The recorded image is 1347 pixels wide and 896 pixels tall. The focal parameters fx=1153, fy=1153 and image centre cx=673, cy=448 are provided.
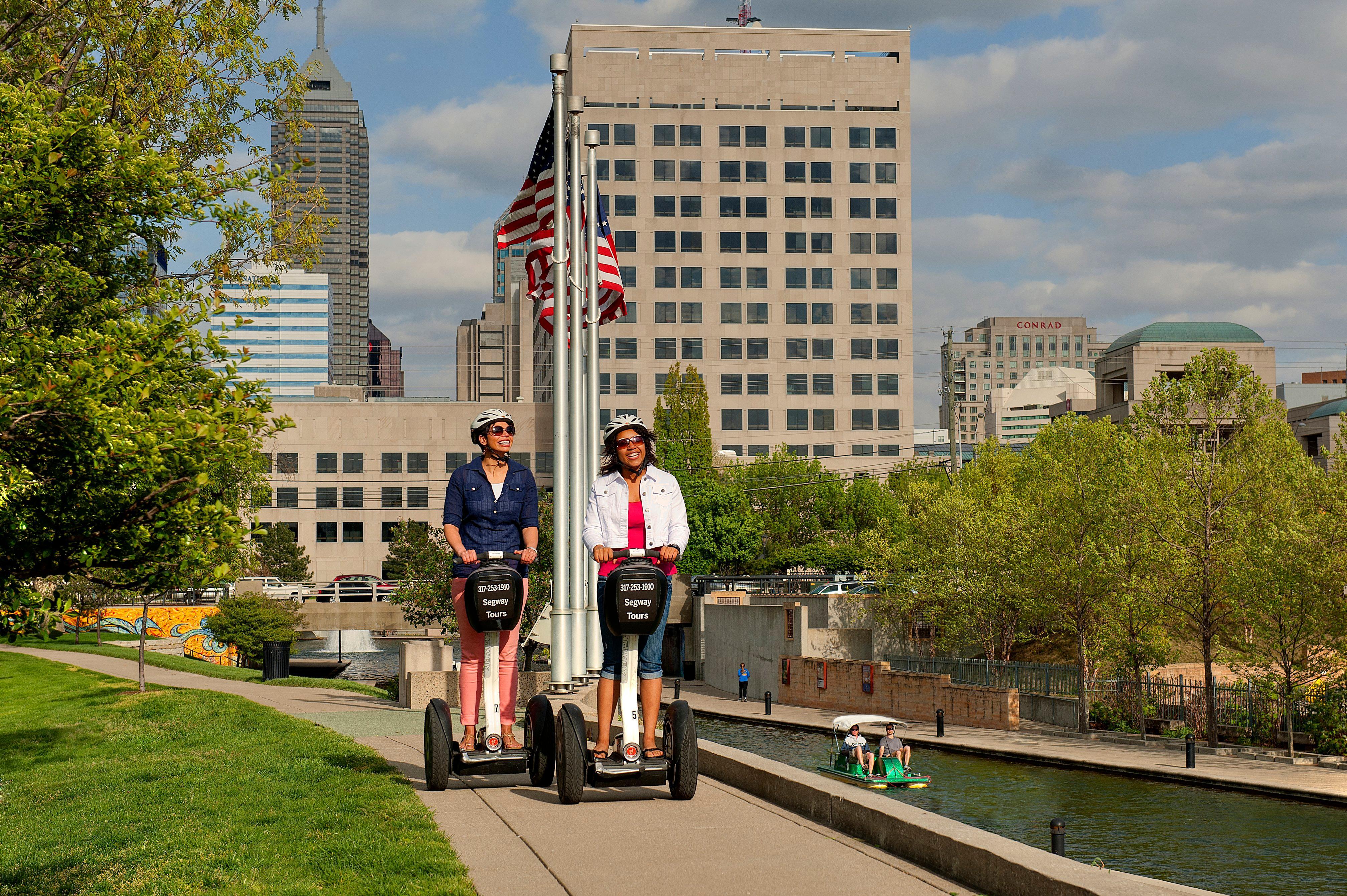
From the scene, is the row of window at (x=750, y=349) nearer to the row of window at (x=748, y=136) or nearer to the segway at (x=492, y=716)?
the row of window at (x=748, y=136)

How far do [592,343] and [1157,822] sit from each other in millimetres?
15949

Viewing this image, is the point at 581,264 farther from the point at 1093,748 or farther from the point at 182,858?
the point at 1093,748

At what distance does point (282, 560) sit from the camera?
9469 centimetres

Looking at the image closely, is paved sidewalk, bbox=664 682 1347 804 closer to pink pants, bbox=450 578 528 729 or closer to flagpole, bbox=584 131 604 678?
flagpole, bbox=584 131 604 678

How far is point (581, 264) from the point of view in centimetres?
1672

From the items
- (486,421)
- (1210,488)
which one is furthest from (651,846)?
(1210,488)

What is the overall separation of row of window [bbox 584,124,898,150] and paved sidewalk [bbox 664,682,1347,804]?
234 feet

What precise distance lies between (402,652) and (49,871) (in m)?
17.5

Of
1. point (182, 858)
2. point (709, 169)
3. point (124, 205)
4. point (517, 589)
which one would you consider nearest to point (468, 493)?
point (517, 589)

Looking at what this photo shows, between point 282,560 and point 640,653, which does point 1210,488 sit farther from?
point 282,560

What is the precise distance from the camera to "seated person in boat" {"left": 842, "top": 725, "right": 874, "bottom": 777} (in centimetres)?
2739

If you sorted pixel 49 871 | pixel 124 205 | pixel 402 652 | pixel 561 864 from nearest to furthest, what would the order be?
pixel 561 864, pixel 49 871, pixel 124 205, pixel 402 652

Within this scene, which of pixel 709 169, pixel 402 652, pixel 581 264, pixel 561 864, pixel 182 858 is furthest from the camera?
pixel 709 169

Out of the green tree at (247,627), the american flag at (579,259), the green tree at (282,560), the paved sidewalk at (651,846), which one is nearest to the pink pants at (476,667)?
the paved sidewalk at (651,846)
